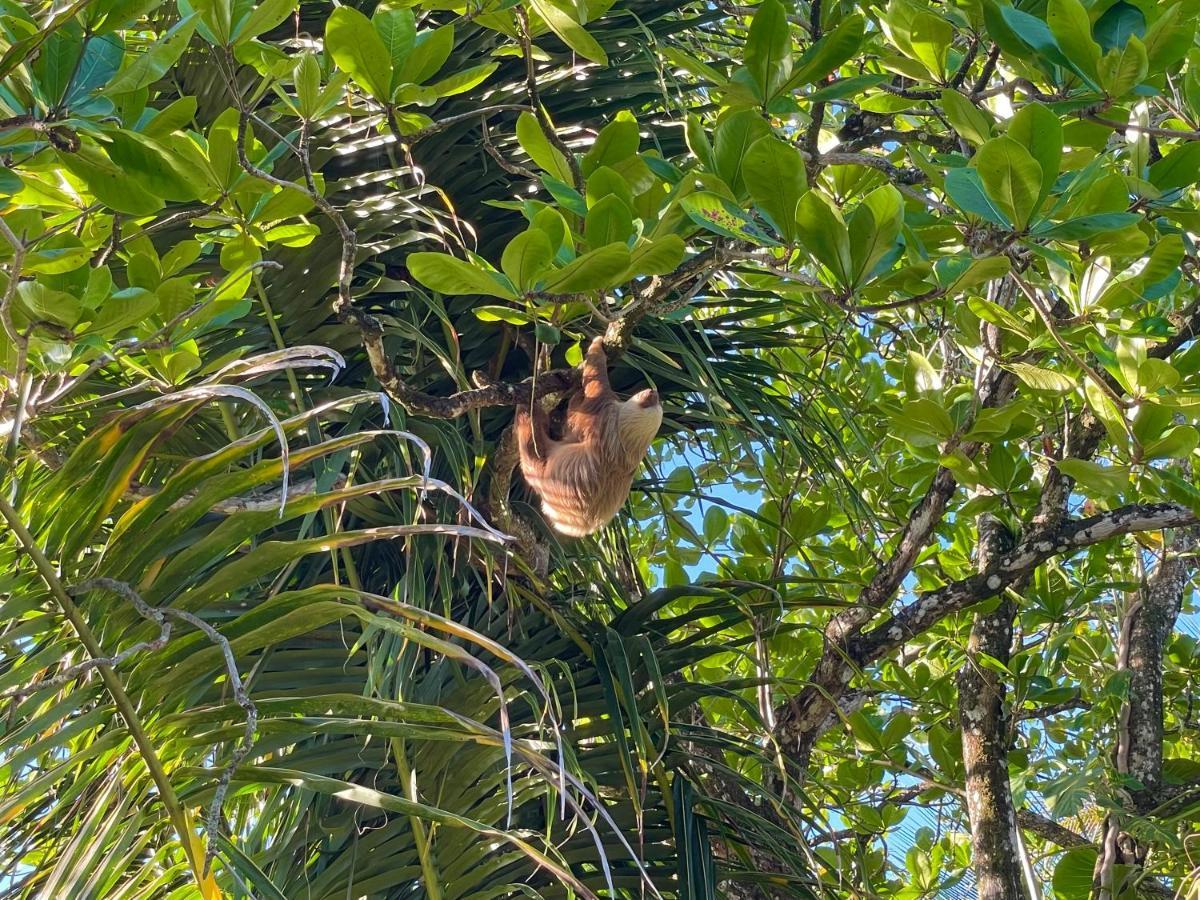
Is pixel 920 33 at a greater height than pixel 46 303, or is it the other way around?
pixel 920 33

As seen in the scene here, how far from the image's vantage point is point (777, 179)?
159 centimetres

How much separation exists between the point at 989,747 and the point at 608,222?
234 centimetres

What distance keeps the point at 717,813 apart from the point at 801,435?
0.88 meters

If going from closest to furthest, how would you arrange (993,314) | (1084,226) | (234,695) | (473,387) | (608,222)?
1. (234,695)
2. (1084,226)
3. (608,222)
4. (993,314)
5. (473,387)

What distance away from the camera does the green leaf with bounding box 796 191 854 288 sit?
156 centimetres

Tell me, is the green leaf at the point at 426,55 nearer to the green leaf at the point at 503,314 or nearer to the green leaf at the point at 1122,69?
the green leaf at the point at 503,314

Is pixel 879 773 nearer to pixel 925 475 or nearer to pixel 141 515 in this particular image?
pixel 925 475

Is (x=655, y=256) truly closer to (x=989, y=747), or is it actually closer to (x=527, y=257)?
(x=527, y=257)

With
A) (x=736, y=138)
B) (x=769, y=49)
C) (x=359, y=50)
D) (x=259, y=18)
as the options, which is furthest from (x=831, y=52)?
(x=259, y=18)

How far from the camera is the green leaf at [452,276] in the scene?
1.60 metres

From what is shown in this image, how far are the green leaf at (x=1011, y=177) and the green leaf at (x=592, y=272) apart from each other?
477mm

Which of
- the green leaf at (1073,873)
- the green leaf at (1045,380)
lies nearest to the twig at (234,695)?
the green leaf at (1045,380)

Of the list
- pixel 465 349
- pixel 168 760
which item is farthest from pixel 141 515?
pixel 465 349

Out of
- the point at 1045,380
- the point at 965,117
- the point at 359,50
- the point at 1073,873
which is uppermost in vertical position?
the point at 965,117
